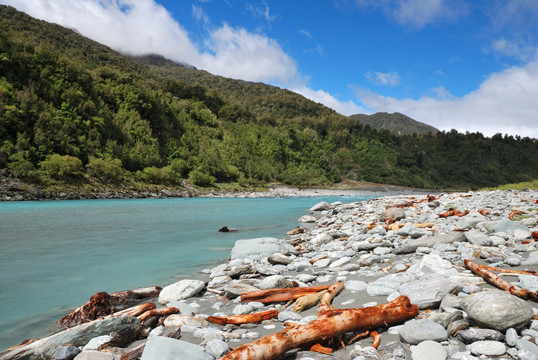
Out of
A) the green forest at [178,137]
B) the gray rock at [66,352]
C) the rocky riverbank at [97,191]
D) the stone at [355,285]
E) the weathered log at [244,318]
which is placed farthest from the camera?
the green forest at [178,137]

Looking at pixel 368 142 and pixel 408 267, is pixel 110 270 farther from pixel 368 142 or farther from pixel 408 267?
pixel 368 142

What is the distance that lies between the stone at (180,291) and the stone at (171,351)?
7.78 feet

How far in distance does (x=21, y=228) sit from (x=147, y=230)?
5165mm

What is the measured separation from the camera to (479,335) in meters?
2.38

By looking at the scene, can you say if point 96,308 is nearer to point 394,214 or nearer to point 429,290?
point 429,290

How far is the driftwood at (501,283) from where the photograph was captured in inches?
117

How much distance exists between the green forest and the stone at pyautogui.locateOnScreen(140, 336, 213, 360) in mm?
35943

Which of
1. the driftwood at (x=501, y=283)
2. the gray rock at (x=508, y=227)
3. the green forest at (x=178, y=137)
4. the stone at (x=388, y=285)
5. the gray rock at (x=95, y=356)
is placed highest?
the green forest at (x=178, y=137)

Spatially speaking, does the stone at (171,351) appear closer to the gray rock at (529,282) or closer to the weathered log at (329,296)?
the weathered log at (329,296)

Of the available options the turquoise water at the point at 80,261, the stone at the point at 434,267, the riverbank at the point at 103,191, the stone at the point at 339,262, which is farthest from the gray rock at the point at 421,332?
the riverbank at the point at 103,191

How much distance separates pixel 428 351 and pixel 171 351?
6.78 ft

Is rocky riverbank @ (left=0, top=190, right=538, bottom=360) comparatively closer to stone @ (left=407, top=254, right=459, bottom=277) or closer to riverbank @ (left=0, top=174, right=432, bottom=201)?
stone @ (left=407, top=254, right=459, bottom=277)

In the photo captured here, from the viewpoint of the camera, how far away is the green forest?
122 ft

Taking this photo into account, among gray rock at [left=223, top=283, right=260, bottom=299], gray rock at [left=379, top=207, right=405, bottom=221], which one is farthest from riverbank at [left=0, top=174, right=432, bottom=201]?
gray rock at [left=379, top=207, right=405, bottom=221]
